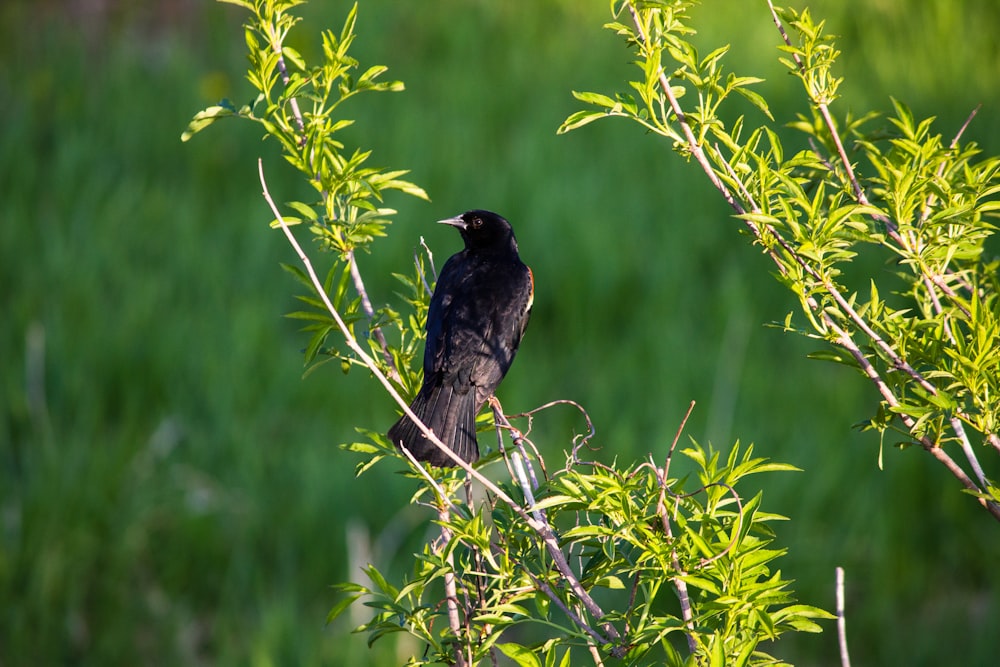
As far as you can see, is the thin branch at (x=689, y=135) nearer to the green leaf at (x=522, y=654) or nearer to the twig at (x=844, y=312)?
the twig at (x=844, y=312)

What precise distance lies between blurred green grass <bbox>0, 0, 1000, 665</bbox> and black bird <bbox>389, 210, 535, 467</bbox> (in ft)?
5.20

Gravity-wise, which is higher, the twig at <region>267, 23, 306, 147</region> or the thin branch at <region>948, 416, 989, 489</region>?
the twig at <region>267, 23, 306, 147</region>

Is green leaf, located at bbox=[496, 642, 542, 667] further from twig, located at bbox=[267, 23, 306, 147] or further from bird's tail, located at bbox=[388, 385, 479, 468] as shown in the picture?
twig, located at bbox=[267, 23, 306, 147]

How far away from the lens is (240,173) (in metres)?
6.38

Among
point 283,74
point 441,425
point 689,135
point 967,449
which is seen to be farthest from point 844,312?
point 283,74

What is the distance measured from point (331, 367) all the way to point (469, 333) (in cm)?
273

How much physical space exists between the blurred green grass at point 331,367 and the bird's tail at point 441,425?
62.1 inches

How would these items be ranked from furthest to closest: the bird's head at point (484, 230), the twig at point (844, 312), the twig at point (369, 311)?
the bird's head at point (484, 230) → the twig at point (369, 311) → the twig at point (844, 312)

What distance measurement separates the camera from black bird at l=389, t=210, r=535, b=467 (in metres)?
2.23

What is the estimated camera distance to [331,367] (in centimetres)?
508

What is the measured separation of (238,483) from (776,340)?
9.50 ft

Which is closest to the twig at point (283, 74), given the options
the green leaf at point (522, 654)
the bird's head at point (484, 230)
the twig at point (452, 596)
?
the twig at point (452, 596)

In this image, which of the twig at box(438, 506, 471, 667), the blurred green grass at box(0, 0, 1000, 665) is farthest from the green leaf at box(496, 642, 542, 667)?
the blurred green grass at box(0, 0, 1000, 665)

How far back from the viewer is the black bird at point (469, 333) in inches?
87.7
